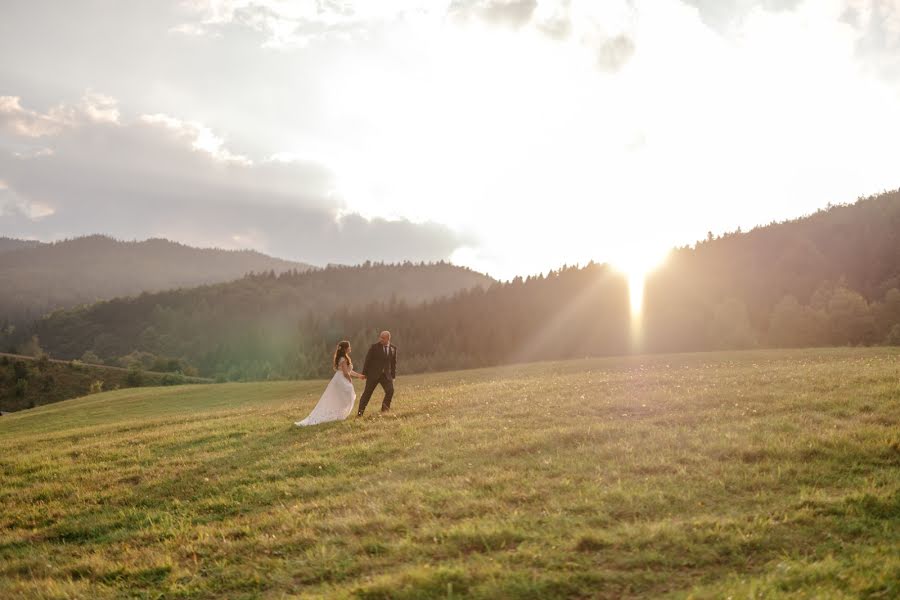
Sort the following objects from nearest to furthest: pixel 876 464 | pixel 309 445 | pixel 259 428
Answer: pixel 876 464 → pixel 309 445 → pixel 259 428

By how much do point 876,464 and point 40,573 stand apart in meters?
17.1

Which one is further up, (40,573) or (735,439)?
(735,439)

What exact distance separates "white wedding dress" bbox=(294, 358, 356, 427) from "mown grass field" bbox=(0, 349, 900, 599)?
5.13 ft

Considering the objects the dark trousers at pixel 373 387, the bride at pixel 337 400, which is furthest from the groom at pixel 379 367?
the bride at pixel 337 400

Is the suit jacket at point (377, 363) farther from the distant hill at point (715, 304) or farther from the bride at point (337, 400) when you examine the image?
the distant hill at point (715, 304)

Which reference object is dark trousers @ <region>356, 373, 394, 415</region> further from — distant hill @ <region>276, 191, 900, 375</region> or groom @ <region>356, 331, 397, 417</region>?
distant hill @ <region>276, 191, 900, 375</region>

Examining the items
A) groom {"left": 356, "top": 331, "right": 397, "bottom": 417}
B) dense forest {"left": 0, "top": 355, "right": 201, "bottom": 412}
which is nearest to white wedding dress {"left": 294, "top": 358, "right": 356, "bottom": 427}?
groom {"left": 356, "top": 331, "right": 397, "bottom": 417}

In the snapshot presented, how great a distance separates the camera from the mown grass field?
347 inches

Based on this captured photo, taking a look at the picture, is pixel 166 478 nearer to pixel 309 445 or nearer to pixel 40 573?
pixel 309 445

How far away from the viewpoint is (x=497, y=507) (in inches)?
459

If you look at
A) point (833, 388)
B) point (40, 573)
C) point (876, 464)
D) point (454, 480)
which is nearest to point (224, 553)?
point (40, 573)

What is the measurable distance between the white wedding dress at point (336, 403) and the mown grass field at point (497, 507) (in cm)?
156

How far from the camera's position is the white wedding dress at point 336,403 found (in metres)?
24.7

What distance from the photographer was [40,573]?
1112cm
